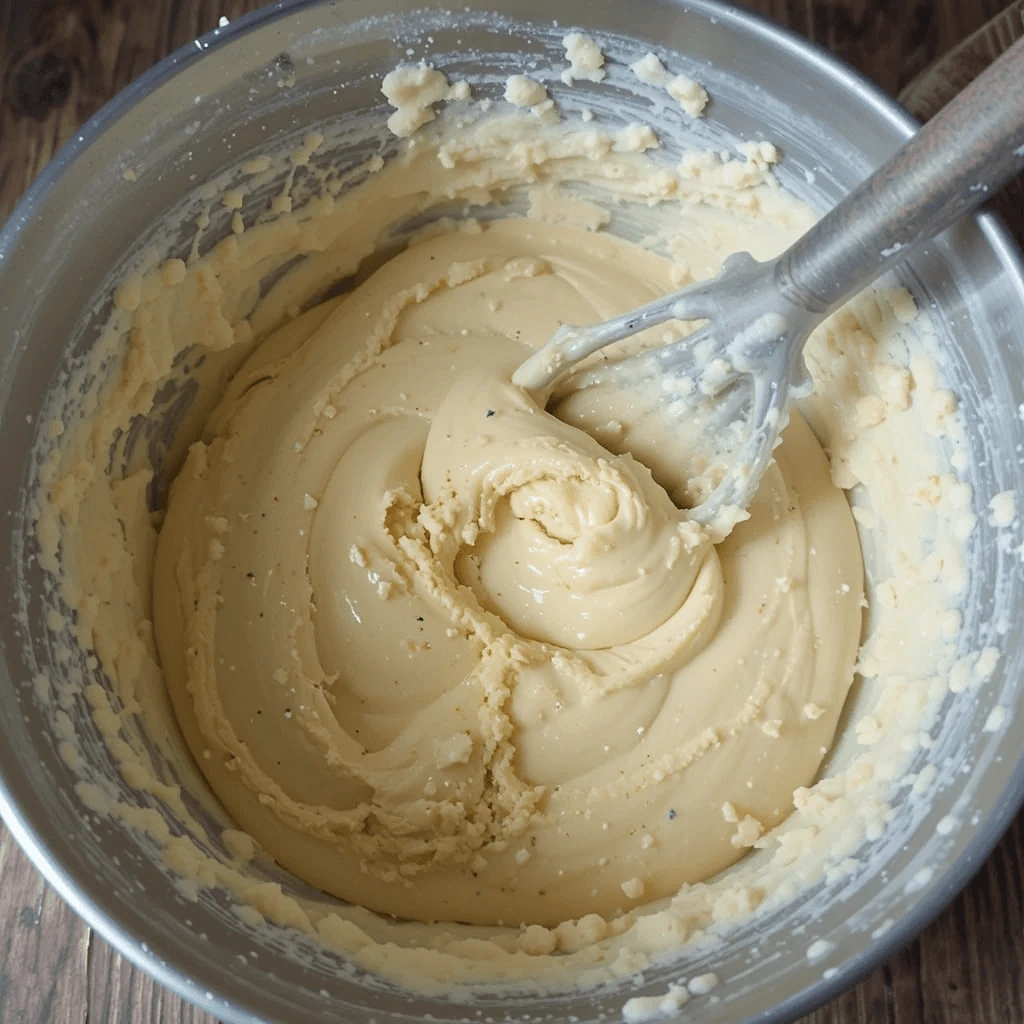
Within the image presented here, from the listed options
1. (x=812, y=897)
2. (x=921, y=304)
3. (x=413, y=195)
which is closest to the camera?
(x=812, y=897)

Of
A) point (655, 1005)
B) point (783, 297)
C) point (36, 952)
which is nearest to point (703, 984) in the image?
point (655, 1005)

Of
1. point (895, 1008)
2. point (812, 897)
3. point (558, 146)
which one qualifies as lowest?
point (895, 1008)

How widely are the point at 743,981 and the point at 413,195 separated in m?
1.24

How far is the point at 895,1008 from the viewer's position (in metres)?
1.50

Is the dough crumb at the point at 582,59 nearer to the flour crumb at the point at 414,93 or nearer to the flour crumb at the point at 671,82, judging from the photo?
the flour crumb at the point at 671,82

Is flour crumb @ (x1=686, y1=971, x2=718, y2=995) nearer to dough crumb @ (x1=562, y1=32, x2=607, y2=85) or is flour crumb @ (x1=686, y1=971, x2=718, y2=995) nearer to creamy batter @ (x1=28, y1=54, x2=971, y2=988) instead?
creamy batter @ (x1=28, y1=54, x2=971, y2=988)

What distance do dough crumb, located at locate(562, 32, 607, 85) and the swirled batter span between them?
35 cm

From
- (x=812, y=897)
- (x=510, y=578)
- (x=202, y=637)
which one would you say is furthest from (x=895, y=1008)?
(x=202, y=637)

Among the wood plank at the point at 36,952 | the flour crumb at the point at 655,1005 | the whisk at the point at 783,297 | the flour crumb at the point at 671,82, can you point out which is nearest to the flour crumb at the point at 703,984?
the flour crumb at the point at 655,1005

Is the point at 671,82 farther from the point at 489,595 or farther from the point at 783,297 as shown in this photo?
the point at 489,595

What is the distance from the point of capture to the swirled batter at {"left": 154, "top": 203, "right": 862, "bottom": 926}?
1437 mm

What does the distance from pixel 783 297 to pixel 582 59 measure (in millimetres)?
459

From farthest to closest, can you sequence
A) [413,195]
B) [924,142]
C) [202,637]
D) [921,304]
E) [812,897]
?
[413,195] → [202,637] → [921,304] → [812,897] → [924,142]

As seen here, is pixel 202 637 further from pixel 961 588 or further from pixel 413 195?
pixel 961 588
